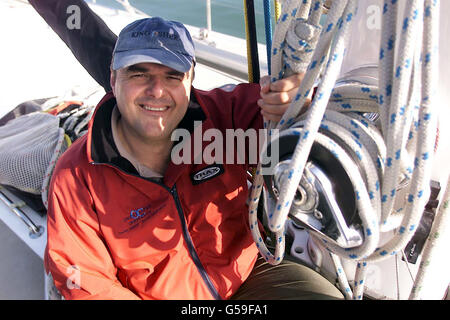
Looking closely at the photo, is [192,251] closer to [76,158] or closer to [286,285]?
[286,285]

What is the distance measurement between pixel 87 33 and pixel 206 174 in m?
1.07

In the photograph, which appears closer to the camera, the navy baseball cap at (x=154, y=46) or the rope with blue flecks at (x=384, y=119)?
the rope with blue flecks at (x=384, y=119)

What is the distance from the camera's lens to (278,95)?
31.2 inches

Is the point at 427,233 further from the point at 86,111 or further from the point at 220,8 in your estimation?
the point at 220,8

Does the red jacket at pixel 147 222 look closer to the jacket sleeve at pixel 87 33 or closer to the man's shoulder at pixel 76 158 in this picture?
the man's shoulder at pixel 76 158

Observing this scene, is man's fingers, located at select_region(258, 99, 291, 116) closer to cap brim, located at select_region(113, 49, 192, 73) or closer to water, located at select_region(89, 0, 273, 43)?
cap brim, located at select_region(113, 49, 192, 73)

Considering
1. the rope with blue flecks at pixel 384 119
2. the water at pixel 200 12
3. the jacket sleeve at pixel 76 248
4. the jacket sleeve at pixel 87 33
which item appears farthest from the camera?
the water at pixel 200 12

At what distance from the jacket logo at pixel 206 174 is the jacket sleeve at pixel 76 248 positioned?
36 cm

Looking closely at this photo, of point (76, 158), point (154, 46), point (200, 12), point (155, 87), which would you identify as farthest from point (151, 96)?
point (200, 12)

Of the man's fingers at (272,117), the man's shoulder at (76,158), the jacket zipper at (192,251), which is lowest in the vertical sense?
the jacket zipper at (192,251)

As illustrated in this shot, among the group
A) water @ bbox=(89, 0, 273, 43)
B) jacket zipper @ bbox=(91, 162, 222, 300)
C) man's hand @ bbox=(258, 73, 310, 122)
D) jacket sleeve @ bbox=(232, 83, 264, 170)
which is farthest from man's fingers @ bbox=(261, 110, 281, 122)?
water @ bbox=(89, 0, 273, 43)

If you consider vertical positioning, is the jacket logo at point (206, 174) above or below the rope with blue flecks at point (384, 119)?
below

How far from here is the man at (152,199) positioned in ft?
3.53

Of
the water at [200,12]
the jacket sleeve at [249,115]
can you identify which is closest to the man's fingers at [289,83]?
the jacket sleeve at [249,115]
